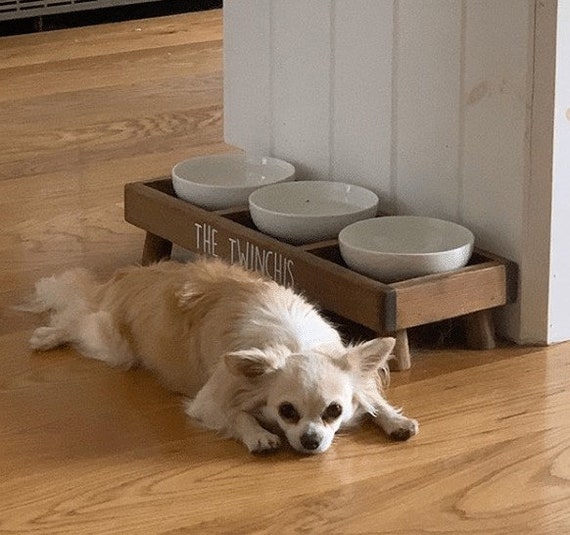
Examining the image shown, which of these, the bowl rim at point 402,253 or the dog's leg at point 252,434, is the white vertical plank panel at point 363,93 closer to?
the bowl rim at point 402,253

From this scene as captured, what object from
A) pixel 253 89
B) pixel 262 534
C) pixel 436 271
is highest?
pixel 253 89

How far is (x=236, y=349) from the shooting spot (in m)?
2.18

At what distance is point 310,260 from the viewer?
2445 mm

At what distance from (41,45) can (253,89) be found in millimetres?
1959

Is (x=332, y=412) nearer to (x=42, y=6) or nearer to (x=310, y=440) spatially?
(x=310, y=440)

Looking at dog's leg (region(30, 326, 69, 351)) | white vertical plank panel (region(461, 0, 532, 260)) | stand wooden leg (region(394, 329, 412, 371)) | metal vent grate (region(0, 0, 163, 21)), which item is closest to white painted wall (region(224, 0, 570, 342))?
white vertical plank panel (region(461, 0, 532, 260))

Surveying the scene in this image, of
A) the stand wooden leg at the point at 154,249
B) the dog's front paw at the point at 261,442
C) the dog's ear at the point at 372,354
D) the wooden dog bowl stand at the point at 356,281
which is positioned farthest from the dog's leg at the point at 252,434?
the stand wooden leg at the point at 154,249

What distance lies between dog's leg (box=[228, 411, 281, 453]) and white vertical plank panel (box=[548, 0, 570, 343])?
0.61 meters

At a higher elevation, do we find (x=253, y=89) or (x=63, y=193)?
(x=253, y=89)

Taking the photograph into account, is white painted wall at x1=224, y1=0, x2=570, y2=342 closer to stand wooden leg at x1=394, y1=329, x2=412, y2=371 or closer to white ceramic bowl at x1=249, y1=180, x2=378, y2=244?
white ceramic bowl at x1=249, y1=180, x2=378, y2=244

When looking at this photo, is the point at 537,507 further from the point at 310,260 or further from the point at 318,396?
the point at 310,260

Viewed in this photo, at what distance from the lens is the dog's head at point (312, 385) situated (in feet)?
6.68

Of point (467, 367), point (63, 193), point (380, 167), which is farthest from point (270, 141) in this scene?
point (467, 367)

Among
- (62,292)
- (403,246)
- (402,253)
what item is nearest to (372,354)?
(402,253)
